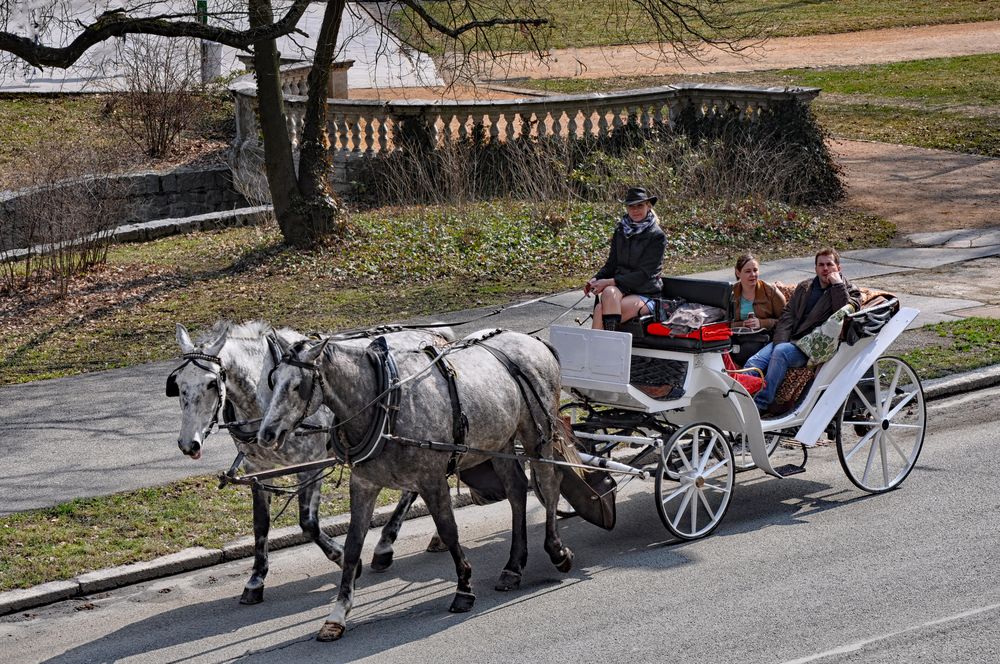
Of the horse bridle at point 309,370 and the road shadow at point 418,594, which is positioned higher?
the horse bridle at point 309,370

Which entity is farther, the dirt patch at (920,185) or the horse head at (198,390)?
the dirt patch at (920,185)

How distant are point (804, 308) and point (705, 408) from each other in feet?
4.14

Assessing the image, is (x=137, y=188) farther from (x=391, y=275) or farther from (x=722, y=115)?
(x=722, y=115)

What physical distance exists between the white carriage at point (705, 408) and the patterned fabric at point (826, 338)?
3.3 inches

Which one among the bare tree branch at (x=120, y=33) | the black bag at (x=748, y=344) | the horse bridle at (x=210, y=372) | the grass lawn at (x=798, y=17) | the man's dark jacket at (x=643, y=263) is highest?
the grass lawn at (x=798, y=17)

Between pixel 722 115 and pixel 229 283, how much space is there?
964 centimetres

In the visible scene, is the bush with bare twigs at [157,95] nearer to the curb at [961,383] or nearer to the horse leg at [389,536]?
the curb at [961,383]

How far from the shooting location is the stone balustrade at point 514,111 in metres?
20.5

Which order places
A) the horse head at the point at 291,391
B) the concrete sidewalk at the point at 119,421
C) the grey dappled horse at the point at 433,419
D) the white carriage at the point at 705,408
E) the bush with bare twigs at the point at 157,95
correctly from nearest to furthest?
the horse head at the point at 291,391 → the grey dappled horse at the point at 433,419 → the white carriage at the point at 705,408 → the concrete sidewalk at the point at 119,421 → the bush with bare twigs at the point at 157,95

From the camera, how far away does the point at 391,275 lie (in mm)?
15867

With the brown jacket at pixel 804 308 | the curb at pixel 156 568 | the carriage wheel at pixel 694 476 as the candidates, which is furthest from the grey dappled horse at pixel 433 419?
the brown jacket at pixel 804 308

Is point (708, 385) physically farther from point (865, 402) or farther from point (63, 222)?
point (63, 222)

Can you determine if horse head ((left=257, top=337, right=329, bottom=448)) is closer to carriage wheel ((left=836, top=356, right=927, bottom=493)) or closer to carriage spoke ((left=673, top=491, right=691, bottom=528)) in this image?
carriage spoke ((left=673, top=491, right=691, bottom=528))

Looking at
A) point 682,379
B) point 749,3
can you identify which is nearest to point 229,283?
point 682,379
